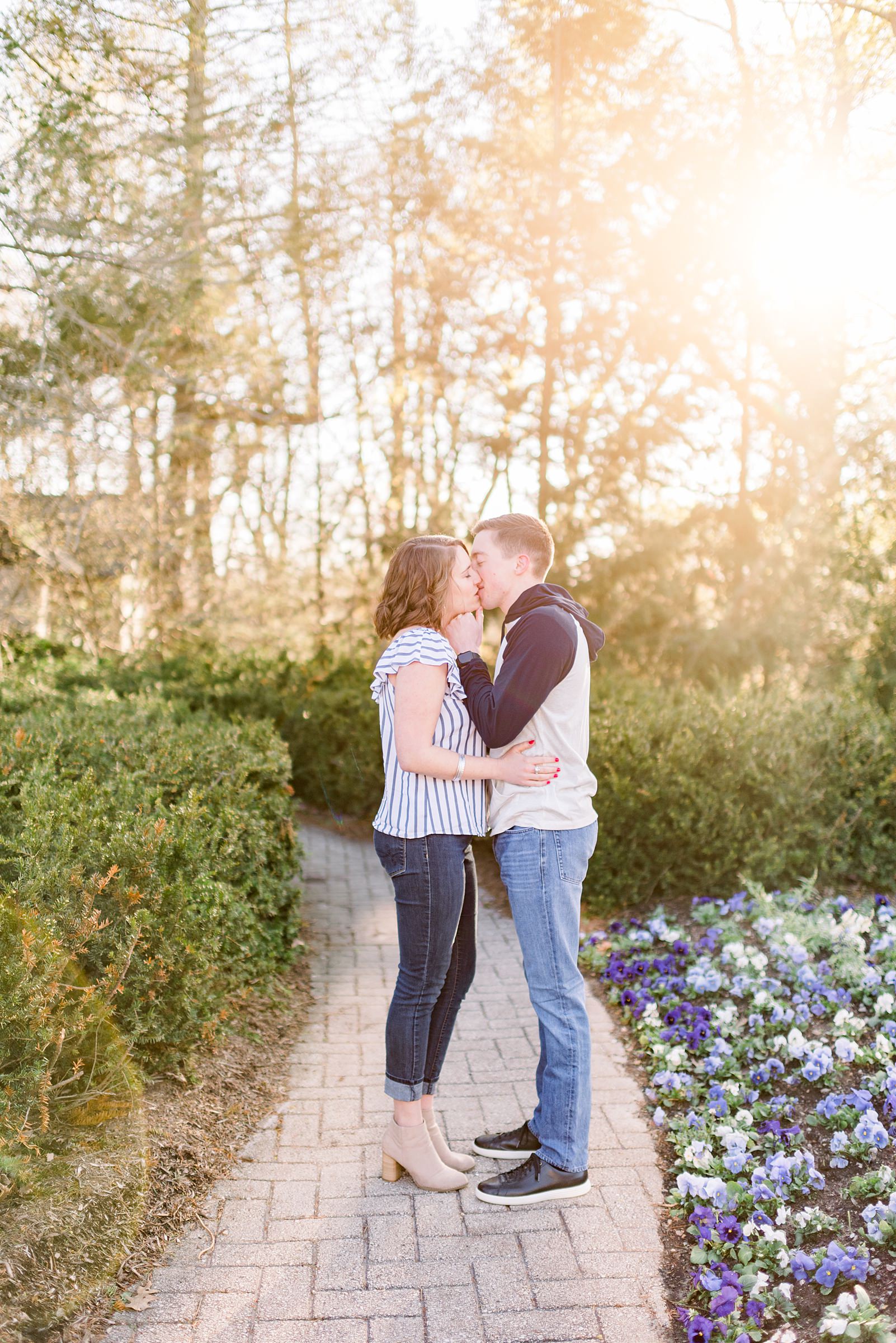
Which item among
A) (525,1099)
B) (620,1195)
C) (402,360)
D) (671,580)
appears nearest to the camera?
(620,1195)

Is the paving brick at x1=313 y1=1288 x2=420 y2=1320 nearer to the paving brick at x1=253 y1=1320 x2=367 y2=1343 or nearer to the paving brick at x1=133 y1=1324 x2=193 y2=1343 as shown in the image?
the paving brick at x1=253 y1=1320 x2=367 y2=1343

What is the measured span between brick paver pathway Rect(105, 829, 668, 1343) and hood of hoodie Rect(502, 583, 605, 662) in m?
1.62

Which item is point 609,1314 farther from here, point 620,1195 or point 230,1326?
point 230,1326

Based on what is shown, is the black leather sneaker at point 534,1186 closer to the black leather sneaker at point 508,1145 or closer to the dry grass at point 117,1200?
the black leather sneaker at point 508,1145

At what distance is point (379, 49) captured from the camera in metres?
9.56

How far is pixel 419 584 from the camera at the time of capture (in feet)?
8.95

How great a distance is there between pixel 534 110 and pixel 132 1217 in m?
11.1

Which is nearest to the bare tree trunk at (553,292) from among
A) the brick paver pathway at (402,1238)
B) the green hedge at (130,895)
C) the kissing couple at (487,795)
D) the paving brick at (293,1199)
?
the green hedge at (130,895)

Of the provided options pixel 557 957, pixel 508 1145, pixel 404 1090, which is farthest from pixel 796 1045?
pixel 404 1090

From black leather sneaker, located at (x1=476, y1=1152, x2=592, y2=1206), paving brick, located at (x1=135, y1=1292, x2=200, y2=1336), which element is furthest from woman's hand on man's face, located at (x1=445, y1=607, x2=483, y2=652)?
paving brick, located at (x1=135, y1=1292, x2=200, y2=1336)

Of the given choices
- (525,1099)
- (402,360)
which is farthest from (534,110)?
(525,1099)

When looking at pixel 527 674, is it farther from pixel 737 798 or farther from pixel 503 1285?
pixel 737 798

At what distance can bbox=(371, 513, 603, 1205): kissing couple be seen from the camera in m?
2.62

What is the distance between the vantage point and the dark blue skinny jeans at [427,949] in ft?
8.89
